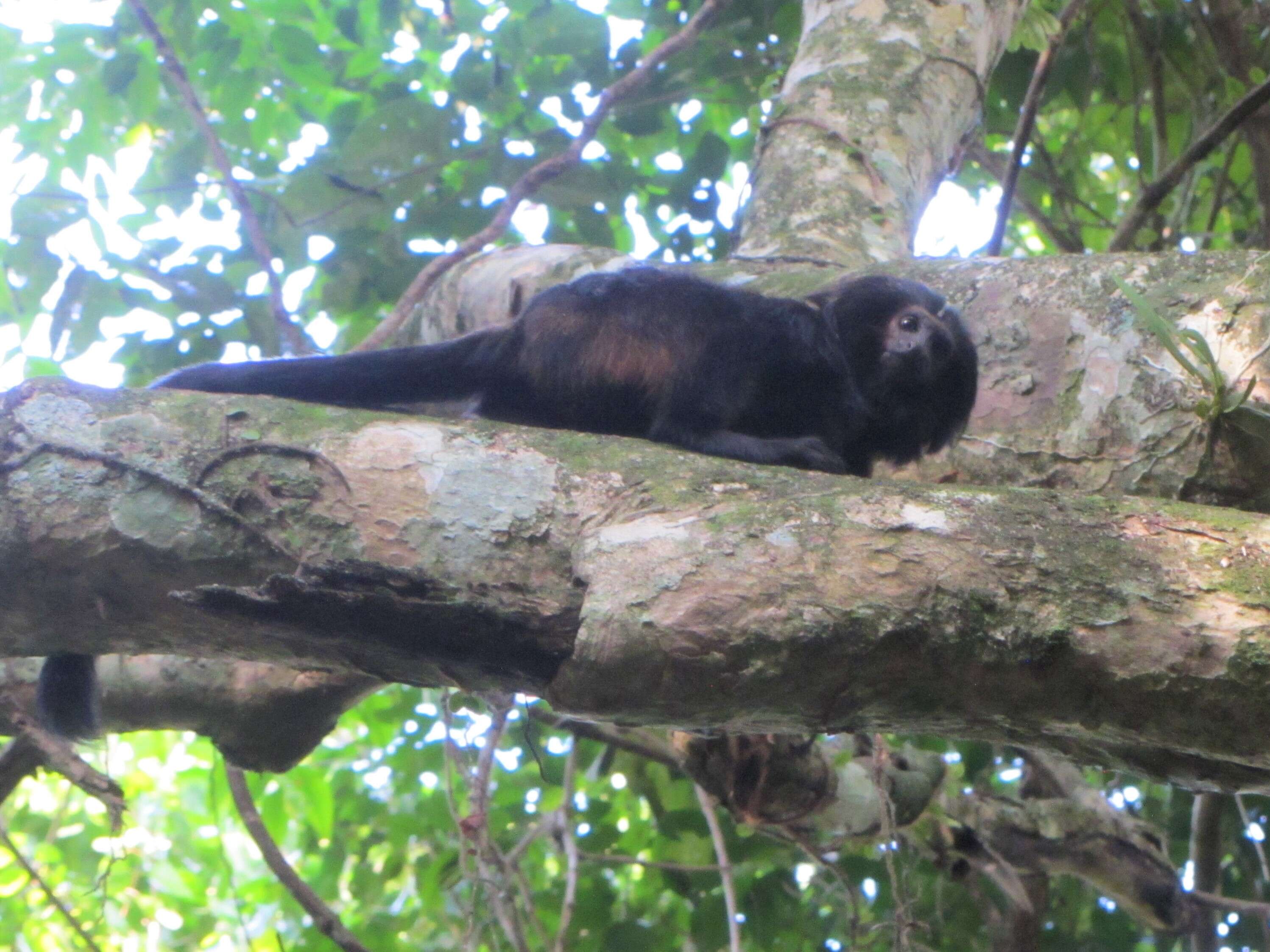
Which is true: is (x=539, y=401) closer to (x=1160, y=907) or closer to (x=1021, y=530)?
(x=1021, y=530)

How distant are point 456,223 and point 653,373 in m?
2.26

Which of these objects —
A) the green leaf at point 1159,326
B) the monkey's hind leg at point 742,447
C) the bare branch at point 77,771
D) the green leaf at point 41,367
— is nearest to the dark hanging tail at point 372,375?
the monkey's hind leg at point 742,447

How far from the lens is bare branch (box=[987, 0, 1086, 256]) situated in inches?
147

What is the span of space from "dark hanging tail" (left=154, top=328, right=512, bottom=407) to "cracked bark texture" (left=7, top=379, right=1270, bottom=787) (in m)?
0.47

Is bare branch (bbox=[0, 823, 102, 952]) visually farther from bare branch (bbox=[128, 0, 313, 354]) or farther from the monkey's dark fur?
bare branch (bbox=[128, 0, 313, 354])

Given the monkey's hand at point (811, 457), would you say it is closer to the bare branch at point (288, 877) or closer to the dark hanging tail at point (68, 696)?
the dark hanging tail at point (68, 696)

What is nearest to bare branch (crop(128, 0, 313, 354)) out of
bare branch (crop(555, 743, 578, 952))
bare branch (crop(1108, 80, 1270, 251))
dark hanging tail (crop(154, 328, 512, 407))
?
dark hanging tail (crop(154, 328, 512, 407))

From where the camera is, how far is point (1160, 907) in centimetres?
325

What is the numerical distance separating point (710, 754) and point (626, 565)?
128 cm

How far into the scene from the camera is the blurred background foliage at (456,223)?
3.84 meters

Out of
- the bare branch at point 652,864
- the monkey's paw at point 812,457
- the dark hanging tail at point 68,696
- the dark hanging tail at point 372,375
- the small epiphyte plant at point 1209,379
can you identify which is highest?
the small epiphyte plant at point 1209,379

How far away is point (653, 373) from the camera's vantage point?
2.40 meters

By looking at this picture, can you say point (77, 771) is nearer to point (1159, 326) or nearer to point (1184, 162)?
point (1159, 326)

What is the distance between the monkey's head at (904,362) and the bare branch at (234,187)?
1629 mm
